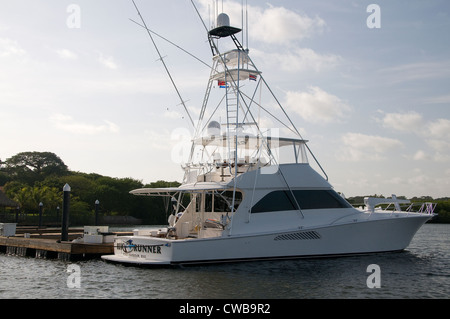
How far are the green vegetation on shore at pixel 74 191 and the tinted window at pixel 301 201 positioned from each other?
43095 millimetres

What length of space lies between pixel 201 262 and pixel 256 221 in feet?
8.34

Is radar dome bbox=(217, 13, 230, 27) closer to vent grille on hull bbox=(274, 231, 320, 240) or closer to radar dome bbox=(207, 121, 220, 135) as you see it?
radar dome bbox=(207, 121, 220, 135)

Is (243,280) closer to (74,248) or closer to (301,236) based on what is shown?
(301,236)

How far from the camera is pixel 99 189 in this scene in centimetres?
6881

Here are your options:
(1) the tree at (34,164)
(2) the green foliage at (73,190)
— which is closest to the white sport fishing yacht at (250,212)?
(2) the green foliage at (73,190)

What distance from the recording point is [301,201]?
1697cm

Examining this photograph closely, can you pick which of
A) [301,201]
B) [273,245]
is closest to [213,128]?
[301,201]

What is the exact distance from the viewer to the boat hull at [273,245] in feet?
48.5

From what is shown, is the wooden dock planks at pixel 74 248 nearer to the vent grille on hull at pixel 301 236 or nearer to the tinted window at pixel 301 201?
the tinted window at pixel 301 201

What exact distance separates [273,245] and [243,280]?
2.89 m
